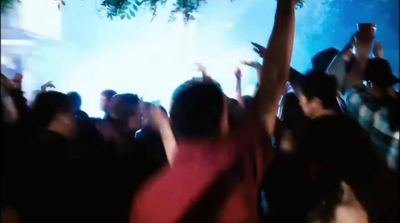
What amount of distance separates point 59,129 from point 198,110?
3.98ft

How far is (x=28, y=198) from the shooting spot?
2.09 metres

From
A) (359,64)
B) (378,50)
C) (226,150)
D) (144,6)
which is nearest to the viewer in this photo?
(226,150)

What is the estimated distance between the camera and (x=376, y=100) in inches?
101

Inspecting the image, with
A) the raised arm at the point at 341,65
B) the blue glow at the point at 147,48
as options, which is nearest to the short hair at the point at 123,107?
the blue glow at the point at 147,48

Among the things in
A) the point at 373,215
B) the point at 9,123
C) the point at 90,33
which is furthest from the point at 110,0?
the point at 373,215

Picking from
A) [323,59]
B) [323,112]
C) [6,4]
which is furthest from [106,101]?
[323,112]

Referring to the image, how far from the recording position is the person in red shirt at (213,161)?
57.0 inches

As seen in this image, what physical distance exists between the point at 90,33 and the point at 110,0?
0.28m

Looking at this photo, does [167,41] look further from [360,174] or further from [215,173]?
[215,173]

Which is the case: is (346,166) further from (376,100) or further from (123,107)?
(123,107)

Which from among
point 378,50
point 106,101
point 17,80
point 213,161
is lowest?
point 106,101

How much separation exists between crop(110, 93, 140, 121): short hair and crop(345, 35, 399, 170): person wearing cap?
1.26 meters

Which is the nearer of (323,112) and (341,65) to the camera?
(323,112)

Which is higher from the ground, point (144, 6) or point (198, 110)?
point (144, 6)
